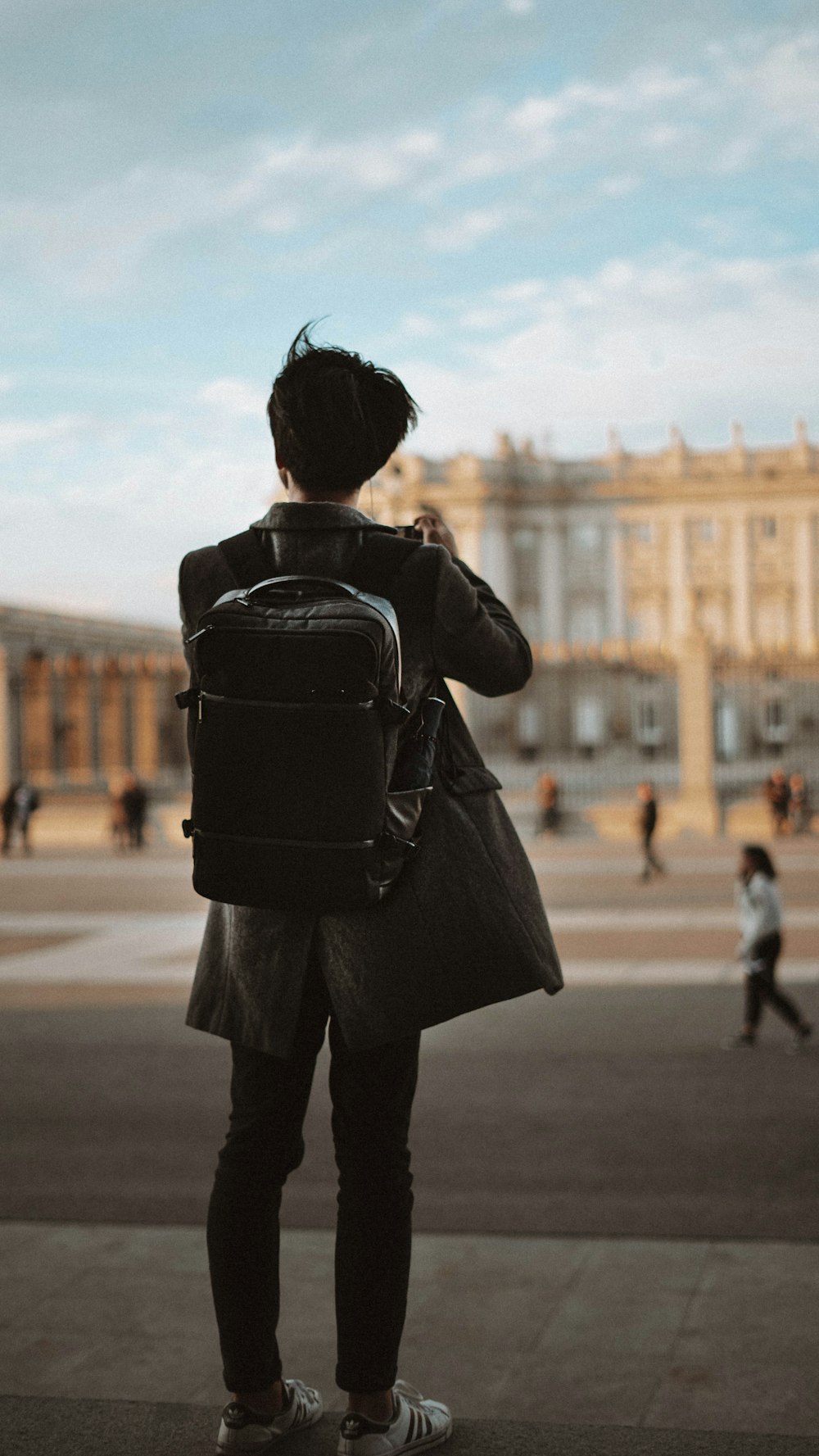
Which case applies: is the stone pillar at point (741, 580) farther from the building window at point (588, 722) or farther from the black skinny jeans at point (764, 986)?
the black skinny jeans at point (764, 986)

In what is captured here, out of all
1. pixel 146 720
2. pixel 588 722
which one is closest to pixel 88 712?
pixel 146 720

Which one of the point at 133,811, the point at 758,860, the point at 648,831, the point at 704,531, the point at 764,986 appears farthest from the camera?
the point at 704,531

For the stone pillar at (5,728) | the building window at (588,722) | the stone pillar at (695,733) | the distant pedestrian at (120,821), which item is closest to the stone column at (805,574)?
the building window at (588,722)

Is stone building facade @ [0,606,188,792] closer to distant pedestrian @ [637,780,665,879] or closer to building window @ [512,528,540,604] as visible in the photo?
distant pedestrian @ [637,780,665,879]

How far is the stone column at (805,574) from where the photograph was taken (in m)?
70.1

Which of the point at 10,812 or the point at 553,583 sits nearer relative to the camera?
the point at 10,812

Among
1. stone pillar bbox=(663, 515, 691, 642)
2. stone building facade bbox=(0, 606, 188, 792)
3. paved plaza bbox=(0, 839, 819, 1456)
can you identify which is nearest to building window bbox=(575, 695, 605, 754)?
stone building facade bbox=(0, 606, 188, 792)

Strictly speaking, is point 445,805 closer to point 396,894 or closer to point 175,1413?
point 396,894

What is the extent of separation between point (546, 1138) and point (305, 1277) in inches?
79.0

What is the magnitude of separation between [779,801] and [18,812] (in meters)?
13.7

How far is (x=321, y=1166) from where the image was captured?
588 cm

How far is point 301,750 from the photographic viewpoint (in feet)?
8.00

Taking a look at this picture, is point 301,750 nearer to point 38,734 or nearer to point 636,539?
point 38,734

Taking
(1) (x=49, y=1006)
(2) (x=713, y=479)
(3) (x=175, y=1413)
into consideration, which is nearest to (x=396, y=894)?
(3) (x=175, y=1413)
